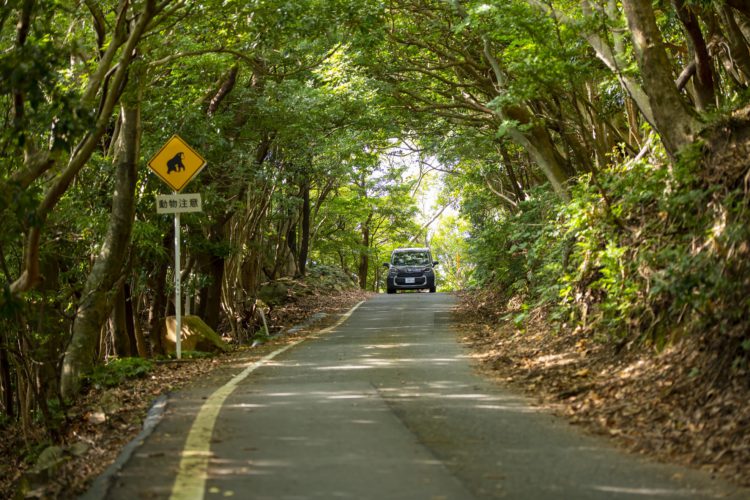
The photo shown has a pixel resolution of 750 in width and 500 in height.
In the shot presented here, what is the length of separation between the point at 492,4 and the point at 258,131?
27.9ft

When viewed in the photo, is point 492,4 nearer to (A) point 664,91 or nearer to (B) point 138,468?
(A) point 664,91

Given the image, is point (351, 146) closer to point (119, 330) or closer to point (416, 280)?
point (119, 330)

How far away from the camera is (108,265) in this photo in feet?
41.1

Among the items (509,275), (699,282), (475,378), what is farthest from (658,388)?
(509,275)

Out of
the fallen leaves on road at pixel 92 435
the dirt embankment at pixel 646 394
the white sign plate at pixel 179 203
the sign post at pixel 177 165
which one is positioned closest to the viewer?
the dirt embankment at pixel 646 394

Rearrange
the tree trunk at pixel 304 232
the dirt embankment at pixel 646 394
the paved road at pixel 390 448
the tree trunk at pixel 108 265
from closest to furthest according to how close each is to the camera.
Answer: the paved road at pixel 390 448 → the dirt embankment at pixel 646 394 → the tree trunk at pixel 108 265 → the tree trunk at pixel 304 232

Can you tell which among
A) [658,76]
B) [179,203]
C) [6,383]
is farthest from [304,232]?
[658,76]

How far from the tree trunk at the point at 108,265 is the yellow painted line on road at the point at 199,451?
3173 millimetres

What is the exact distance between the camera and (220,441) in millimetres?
6715

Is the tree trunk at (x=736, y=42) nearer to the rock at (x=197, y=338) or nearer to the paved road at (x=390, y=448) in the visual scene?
the paved road at (x=390, y=448)

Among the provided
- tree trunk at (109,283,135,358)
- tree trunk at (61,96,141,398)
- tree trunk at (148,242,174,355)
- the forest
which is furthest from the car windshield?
tree trunk at (61,96,141,398)

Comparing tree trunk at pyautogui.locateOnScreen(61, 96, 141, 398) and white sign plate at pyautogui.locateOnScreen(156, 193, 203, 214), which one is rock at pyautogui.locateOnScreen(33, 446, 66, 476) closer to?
tree trunk at pyautogui.locateOnScreen(61, 96, 141, 398)

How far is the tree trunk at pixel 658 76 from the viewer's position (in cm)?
1035

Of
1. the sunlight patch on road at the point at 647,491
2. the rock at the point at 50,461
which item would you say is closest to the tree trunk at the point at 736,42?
the sunlight patch on road at the point at 647,491
